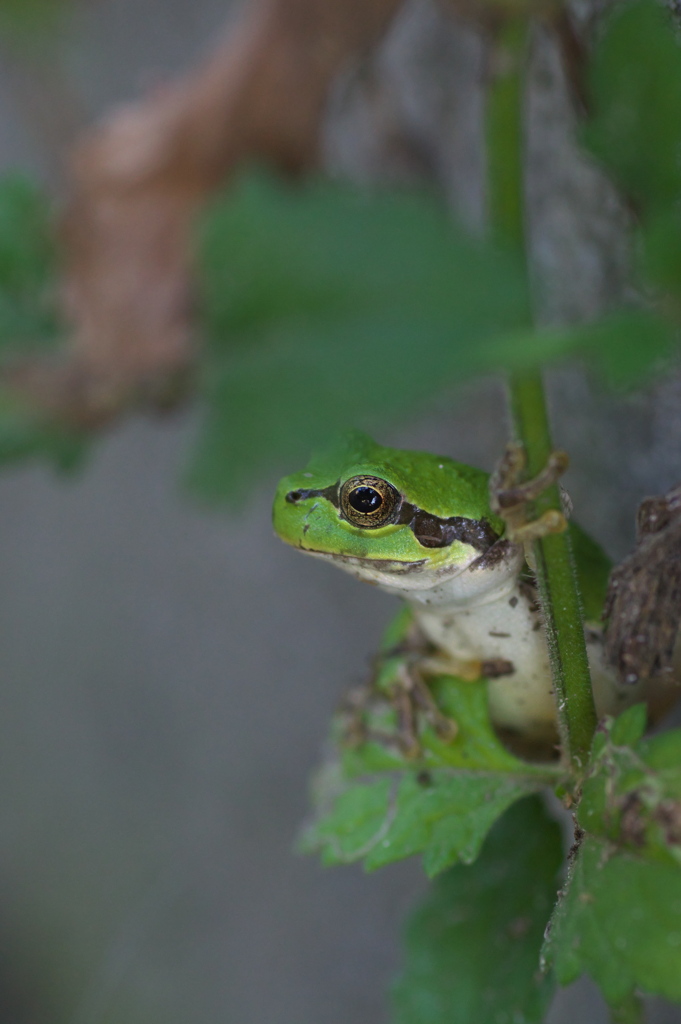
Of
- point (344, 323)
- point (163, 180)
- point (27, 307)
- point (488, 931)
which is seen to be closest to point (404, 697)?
point (488, 931)

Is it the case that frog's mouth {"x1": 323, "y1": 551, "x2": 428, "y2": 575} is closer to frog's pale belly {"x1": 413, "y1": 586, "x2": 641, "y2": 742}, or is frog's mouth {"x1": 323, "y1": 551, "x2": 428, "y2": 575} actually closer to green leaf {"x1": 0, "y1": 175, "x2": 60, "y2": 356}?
frog's pale belly {"x1": 413, "y1": 586, "x2": 641, "y2": 742}

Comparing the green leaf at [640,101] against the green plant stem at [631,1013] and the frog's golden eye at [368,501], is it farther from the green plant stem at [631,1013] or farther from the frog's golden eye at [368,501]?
the green plant stem at [631,1013]

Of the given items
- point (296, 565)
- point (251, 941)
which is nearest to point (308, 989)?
point (251, 941)

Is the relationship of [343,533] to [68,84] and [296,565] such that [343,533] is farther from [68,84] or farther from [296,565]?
[68,84]

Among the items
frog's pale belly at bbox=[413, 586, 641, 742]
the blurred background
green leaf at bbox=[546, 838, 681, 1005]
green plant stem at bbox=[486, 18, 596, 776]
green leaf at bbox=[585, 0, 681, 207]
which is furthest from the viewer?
the blurred background

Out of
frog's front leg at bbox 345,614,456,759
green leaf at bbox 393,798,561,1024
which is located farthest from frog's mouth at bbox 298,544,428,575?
green leaf at bbox 393,798,561,1024

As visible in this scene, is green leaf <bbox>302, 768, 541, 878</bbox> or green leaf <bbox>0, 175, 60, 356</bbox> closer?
green leaf <bbox>302, 768, 541, 878</bbox>
